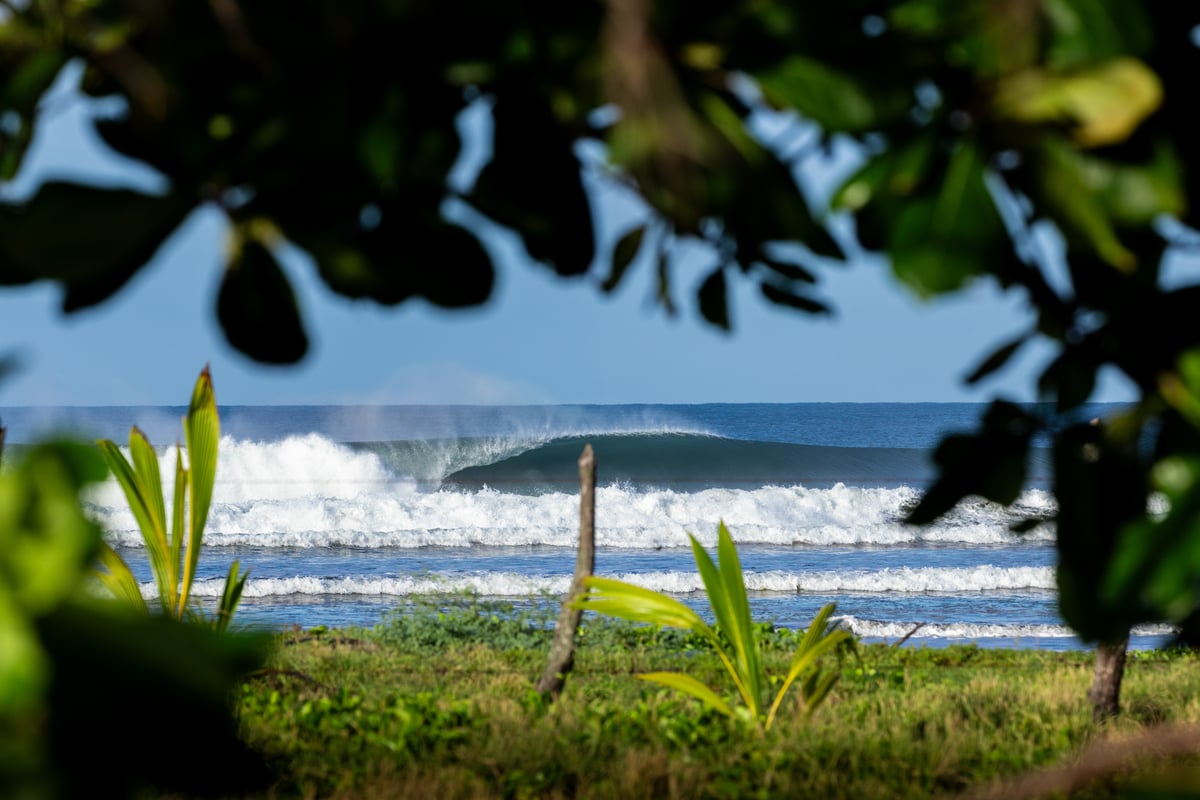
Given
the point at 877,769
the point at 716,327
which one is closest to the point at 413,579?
the point at 877,769

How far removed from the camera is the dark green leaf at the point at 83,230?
0.47 metres

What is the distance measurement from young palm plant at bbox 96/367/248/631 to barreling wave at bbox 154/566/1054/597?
5.33m

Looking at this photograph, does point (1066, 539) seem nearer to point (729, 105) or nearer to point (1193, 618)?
point (729, 105)

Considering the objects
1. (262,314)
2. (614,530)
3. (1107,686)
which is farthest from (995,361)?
(614,530)

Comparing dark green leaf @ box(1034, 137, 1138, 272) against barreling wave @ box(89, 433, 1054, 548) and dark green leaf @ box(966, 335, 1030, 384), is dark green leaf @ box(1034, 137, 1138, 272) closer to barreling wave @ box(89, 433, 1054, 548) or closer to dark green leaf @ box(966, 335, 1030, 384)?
dark green leaf @ box(966, 335, 1030, 384)

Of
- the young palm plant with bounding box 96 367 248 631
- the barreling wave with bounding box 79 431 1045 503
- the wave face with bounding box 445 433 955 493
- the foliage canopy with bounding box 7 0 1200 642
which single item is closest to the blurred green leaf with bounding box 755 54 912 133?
the foliage canopy with bounding box 7 0 1200 642

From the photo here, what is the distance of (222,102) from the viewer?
22.3 inches

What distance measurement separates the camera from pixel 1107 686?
3.92 m

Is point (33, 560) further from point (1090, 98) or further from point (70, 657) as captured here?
point (1090, 98)

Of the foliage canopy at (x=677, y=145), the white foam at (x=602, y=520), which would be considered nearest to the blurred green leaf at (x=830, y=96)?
the foliage canopy at (x=677, y=145)

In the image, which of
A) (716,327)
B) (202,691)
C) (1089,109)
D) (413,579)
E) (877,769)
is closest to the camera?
(202,691)

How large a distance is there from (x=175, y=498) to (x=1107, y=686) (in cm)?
362

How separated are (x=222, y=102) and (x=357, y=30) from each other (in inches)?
4.1

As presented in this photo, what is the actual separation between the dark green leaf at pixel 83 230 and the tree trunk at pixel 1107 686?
407 cm
